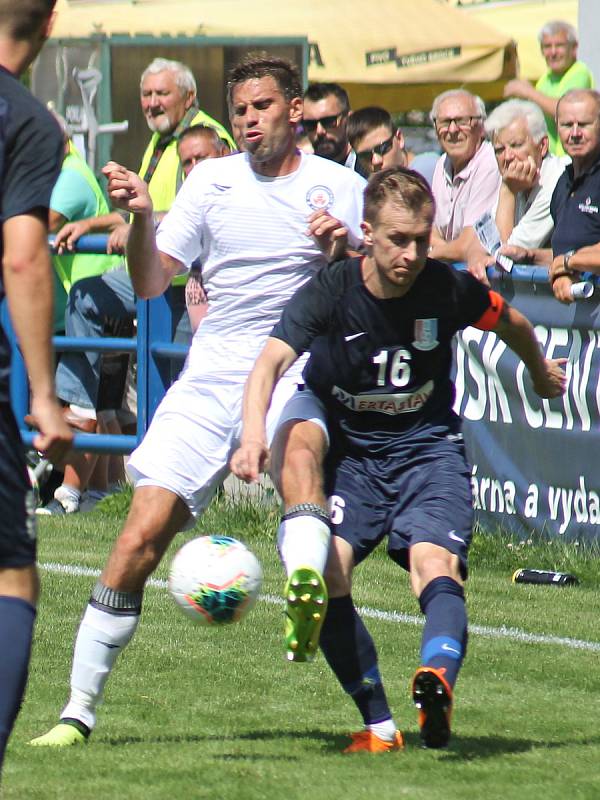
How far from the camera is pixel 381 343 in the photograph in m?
5.33

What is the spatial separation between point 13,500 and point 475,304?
2102 millimetres

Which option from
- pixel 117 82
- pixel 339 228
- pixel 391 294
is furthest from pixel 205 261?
pixel 117 82

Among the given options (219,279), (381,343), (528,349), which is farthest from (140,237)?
(528,349)

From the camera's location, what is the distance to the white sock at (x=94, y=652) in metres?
5.39

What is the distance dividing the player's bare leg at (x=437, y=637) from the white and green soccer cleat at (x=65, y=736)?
4.09 ft

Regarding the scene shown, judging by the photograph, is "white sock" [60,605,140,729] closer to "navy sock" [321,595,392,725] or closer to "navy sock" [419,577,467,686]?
"navy sock" [321,595,392,725]

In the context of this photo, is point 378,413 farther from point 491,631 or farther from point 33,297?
point 491,631

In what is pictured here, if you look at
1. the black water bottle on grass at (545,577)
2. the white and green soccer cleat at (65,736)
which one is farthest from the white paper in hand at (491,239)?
the white and green soccer cleat at (65,736)

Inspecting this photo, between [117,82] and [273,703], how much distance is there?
11031 millimetres

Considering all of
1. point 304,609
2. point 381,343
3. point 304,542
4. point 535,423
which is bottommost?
point 535,423

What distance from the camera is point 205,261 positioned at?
609cm

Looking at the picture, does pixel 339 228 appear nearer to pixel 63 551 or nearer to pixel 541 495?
pixel 541 495

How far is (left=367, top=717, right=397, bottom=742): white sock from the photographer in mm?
5375

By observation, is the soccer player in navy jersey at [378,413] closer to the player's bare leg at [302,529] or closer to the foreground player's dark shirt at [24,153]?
the player's bare leg at [302,529]
